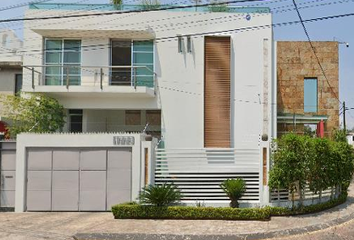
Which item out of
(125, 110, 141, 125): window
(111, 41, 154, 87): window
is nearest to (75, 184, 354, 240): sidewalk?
(111, 41, 154, 87): window

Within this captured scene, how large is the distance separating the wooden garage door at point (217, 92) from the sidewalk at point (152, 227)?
274 inches

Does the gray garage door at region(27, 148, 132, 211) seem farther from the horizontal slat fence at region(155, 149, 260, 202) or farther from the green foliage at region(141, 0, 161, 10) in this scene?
the green foliage at region(141, 0, 161, 10)

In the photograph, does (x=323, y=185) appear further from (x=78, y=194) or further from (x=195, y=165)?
(x=78, y=194)

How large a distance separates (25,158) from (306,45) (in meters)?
19.3

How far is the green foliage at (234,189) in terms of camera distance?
41.7ft

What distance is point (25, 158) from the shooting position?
567 inches

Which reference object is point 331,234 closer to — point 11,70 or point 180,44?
point 180,44

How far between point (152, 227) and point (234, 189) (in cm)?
297

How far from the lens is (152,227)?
448 inches

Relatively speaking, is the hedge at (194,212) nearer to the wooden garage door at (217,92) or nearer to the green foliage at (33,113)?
the wooden garage door at (217,92)

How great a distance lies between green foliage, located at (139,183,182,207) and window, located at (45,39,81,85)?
27.1ft

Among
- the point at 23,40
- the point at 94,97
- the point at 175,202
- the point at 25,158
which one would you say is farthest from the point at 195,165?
the point at 23,40

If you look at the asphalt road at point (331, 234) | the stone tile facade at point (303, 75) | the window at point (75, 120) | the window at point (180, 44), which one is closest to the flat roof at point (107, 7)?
the window at point (180, 44)

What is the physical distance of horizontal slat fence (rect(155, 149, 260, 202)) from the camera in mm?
13305
